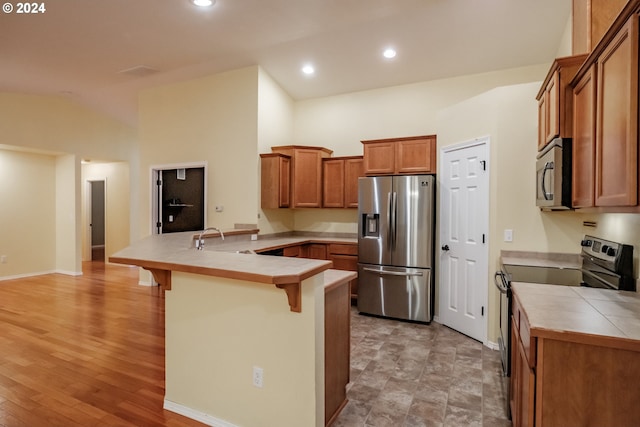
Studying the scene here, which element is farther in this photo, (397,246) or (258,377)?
(397,246)

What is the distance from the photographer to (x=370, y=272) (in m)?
4.33

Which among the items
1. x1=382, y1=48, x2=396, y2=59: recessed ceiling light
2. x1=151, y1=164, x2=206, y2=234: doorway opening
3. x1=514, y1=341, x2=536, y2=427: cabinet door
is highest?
x1=382, y1=48, x2=396, y2=59: recessed ceiling light

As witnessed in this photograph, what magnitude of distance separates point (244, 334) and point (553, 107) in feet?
8.23

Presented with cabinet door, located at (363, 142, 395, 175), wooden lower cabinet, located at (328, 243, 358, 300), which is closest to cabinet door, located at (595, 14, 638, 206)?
cabinet door, located at (363, 142, 395, 175)

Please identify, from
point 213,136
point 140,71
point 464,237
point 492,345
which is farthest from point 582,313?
point 140,71

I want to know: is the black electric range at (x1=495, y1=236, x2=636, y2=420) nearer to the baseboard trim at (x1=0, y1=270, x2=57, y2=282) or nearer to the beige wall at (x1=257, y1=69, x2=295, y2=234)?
the beige wall at (x1=257, y1=69, x2=295, y2=234)

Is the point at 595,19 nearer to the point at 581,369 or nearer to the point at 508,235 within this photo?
the point at 508,235

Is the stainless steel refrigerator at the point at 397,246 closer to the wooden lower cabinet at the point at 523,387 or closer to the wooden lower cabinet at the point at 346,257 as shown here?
the wooden lower cabinet at the point at 346,257

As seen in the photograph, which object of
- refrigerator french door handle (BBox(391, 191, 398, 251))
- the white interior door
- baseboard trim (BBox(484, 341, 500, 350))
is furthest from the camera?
refrigerator french door handle (BBox(391, 191, 398, 251))

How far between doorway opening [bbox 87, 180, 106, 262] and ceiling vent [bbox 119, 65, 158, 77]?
15.0 ft

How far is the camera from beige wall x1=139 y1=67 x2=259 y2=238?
4.85 meters

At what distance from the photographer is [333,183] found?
17.4 feet

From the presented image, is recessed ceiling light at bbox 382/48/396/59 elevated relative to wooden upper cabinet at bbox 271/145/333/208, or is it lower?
elevated

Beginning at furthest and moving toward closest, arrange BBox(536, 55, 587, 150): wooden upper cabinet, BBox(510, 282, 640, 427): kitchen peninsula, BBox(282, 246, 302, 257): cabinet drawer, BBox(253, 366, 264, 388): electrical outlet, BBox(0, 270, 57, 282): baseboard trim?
BBox(0, 270, 57, 282): baseboard trim < BBox(282, 246, 302, 257): cabinet drawer < BBox(536, 55, 587, 150): wooden upper cabinet < BBox(253, 366, 264, 388): electrical outlet < BBox(510, 282, 640, 427): kitchen peninsula
